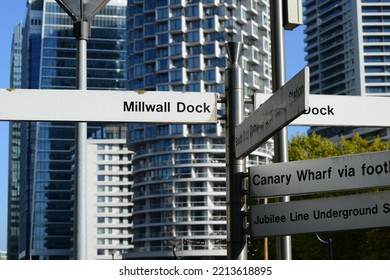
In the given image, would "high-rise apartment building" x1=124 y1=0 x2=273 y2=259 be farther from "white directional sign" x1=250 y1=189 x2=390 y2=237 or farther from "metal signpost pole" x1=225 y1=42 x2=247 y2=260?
"white directional sign" x1=250 y1=189 x2=390 y2=237

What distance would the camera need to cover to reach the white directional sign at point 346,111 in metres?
8.07

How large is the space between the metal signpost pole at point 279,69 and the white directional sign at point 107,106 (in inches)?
25.9

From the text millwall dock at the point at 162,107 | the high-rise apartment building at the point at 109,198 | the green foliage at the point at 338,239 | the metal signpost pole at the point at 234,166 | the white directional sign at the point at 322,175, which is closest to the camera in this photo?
the white directional sign at the point at 322,175

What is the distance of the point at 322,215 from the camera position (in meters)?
7.18

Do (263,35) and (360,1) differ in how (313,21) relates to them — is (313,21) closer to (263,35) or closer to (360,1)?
(360,1)

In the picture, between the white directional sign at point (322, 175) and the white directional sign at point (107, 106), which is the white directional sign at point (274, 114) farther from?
the white directional sign at point (107, 106)

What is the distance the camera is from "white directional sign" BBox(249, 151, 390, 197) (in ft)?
22.4

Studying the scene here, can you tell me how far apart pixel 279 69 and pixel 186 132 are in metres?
117

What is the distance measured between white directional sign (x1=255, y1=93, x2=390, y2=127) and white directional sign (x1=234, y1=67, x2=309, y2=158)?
62 cm

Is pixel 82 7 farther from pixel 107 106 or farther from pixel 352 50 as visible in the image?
pixel 352 50

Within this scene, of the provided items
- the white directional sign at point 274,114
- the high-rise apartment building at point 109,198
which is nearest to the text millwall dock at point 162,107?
the white directional sign at point 274,114
